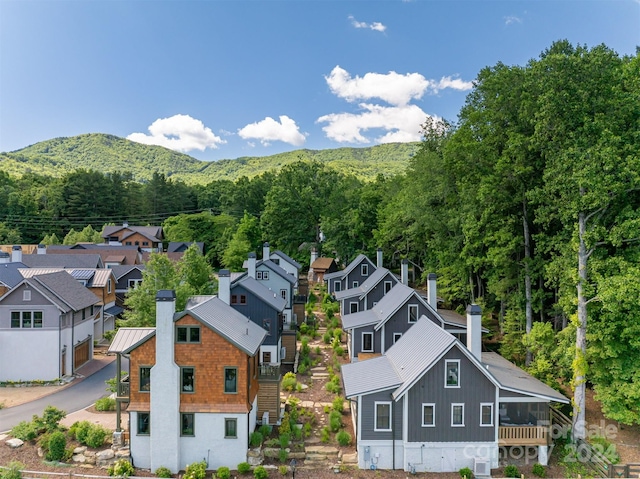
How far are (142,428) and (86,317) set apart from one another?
1499 cm

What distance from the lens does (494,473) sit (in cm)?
1526

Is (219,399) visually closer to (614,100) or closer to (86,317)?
(86,317)

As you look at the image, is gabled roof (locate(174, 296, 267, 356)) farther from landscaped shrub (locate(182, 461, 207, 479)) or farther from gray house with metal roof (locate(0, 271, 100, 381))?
gray house with metal roof (locate(0, 271, 100, 381))

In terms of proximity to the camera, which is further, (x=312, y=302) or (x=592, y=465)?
(x=312, y=302)

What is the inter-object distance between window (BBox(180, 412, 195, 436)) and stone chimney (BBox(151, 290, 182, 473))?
0.85ft

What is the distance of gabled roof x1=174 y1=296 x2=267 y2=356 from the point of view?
15398 millimetres

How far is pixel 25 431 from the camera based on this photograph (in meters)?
16.6

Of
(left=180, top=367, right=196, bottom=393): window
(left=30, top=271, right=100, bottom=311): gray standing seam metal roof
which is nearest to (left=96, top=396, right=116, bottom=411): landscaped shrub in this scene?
(left=180, top=367, right=196, bottom=393): window

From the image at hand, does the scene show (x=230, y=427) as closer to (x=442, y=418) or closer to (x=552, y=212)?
(x=442, y=418)

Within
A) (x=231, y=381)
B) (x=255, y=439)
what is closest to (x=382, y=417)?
(x=255, y=439)

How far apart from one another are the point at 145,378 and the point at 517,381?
14974 mm

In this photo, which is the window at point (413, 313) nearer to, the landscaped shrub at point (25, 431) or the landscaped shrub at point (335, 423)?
the landscaped shrub at point (335, 423)

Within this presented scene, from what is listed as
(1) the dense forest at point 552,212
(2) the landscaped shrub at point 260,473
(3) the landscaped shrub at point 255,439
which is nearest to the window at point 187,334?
(3) the landscaped shrub at point 255,439

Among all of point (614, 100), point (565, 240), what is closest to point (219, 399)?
point (565, 240)
